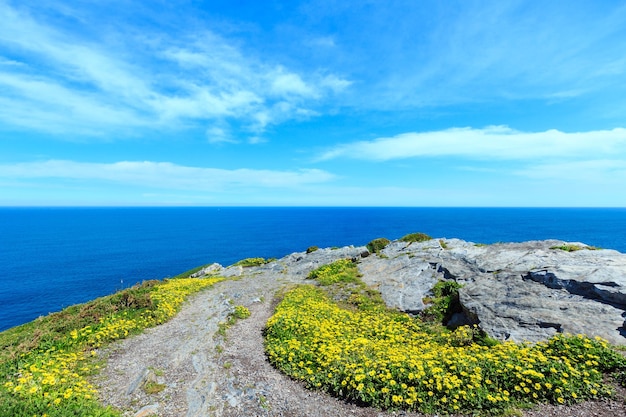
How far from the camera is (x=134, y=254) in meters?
110

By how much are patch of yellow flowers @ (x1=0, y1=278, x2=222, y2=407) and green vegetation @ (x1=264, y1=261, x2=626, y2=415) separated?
7.64 meters

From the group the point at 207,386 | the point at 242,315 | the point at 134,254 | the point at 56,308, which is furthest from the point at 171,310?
the point at 134,254

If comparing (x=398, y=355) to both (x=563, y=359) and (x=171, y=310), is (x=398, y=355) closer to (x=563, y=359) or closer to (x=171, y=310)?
(x=563, y=359)

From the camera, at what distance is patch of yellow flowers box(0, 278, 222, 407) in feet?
32.8

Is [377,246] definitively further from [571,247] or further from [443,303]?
[571,247]

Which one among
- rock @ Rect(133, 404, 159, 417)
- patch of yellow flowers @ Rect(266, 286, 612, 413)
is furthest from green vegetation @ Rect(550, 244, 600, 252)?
rock @ Rect(133, 404, 159, 417)

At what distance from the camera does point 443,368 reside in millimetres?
11086

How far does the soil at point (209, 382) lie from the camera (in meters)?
10.2

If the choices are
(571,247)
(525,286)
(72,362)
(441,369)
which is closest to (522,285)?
(525,286)

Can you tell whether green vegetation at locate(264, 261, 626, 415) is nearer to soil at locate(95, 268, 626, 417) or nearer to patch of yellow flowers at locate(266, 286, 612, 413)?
patch of yellow flowers at locate(266, 286, 612, 413)

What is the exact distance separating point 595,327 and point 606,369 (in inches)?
157

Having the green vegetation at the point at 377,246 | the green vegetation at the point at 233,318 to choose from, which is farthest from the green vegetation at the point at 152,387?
the green vegetation at the point at 377,246

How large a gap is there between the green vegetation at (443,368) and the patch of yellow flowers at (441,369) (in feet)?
0.09

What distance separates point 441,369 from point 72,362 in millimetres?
15622
